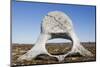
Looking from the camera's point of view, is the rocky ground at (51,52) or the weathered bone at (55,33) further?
the weathered bone at (55,33)

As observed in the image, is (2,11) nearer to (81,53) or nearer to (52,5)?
(52,5)

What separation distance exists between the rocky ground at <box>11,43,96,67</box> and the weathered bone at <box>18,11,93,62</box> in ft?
0.15

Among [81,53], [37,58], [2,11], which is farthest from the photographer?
[81,53]

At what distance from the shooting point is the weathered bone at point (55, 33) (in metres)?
2.71

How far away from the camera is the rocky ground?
2.61 metres

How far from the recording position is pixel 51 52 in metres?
2.78

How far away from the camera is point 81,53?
2.94 meters

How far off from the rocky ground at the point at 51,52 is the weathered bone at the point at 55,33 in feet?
0.15

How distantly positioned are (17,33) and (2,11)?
30 centimetres

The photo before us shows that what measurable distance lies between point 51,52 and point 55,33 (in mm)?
239

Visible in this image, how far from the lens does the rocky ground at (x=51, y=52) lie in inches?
103

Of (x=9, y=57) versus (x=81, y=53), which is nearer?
(x=9, y=57)

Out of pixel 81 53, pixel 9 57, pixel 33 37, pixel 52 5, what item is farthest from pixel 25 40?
pixel 81 53

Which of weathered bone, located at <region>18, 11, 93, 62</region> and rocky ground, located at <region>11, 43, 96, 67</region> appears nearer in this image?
rocky ground, located at <region>11, 43, 96, 67</region>
